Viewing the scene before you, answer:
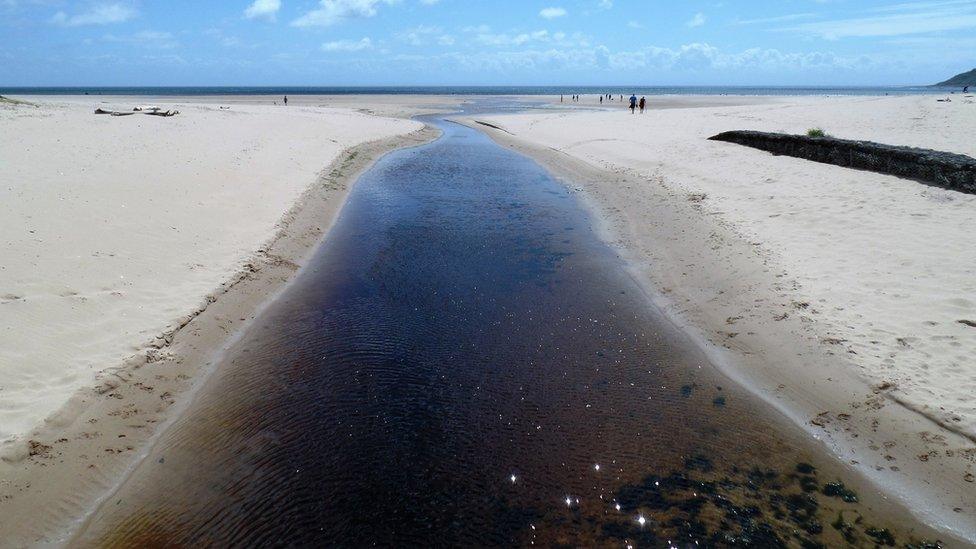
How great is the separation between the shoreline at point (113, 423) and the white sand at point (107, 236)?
0.83ft

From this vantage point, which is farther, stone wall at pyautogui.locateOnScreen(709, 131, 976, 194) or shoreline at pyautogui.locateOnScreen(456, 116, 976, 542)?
stone wall at pyautogui.locateOnScreen(709, 131, 976, 194)

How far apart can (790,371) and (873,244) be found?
5.37m

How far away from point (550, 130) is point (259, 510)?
39125 millimetres

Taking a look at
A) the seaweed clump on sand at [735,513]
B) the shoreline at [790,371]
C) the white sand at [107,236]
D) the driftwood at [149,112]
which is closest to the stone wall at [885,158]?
the shoreline at [790,371]

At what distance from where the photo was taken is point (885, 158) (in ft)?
54.7

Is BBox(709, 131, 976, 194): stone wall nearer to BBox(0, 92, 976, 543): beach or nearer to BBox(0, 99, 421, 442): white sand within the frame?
BBox(0, 92, 976, 543): beach

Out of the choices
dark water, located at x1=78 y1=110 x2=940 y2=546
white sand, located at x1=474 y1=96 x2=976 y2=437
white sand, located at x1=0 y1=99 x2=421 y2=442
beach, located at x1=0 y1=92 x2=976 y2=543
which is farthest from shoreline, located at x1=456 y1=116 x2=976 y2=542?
white sand, located at x1=0 y1=99 x2=421 y2=442

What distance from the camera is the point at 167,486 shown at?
5867mm

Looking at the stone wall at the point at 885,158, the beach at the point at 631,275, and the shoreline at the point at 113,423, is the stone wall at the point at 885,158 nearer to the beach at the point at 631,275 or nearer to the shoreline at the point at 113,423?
the beach at the point at 631,275

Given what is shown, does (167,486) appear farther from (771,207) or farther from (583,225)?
(771,207)

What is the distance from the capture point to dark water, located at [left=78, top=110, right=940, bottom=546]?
5359mm

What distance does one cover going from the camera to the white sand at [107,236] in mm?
7242

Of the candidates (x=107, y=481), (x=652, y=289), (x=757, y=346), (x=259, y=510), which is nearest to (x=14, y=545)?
(x=107, y=481)

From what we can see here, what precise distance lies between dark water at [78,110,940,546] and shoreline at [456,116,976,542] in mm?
567
